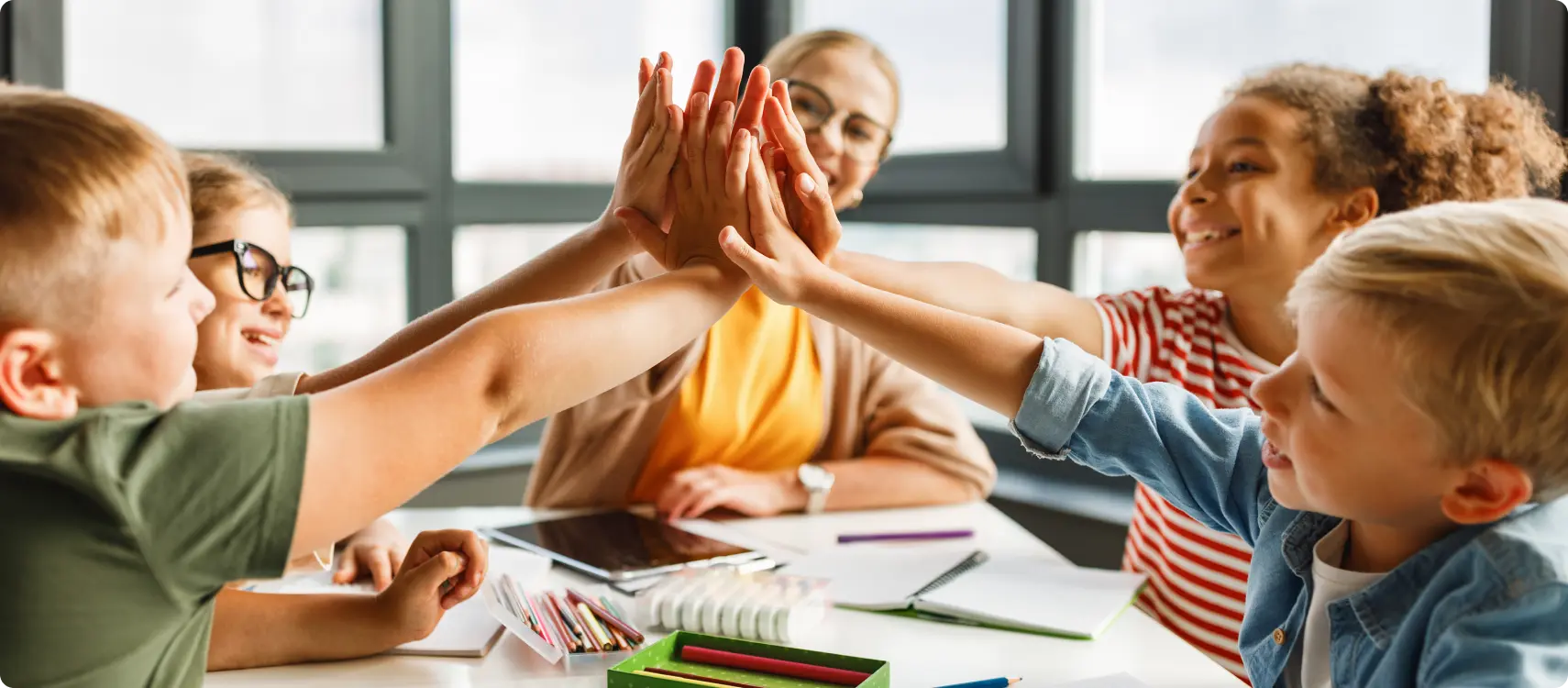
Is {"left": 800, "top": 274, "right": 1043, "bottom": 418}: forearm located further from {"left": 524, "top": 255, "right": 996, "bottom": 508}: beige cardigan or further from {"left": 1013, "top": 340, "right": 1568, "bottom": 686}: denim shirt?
{"left": 524, "top": 255, "right": 996, "bottom": 508}: beige cardigan

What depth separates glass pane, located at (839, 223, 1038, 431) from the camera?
289 cm

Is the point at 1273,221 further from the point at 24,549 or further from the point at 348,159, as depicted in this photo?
the point at 348,159

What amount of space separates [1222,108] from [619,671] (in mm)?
1197

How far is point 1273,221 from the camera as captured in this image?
1.75 meters

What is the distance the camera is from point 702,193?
1405 millimetres

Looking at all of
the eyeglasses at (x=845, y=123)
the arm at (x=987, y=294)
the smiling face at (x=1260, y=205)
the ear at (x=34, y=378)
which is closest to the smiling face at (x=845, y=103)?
the eyeglasses at (x=845, y=123)

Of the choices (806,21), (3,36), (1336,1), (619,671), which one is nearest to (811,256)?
(619,671)

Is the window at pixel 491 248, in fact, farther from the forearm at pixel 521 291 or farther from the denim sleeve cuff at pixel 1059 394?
the denim sleeve cuff at pixel 1059 394

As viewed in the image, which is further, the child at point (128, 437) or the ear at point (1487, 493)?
the ear at point (1487, 493)

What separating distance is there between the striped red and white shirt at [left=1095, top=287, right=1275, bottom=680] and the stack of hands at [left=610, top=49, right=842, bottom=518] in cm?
60

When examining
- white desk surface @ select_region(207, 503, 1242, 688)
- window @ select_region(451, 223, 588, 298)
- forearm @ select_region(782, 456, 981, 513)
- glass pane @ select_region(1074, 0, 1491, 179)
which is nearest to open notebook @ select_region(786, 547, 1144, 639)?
white desk surface @ select_region(207, 503, 1242, 688)

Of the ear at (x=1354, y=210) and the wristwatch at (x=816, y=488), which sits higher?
the ear at (x=1354, y=210)

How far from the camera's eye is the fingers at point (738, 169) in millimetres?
1380

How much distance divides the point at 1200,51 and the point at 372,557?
→ 73.3 inches
